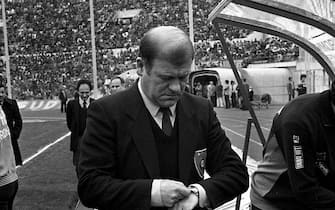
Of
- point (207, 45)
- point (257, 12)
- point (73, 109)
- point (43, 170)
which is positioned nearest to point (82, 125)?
point (73, 109)

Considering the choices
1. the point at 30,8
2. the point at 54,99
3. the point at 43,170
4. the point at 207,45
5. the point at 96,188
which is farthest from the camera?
the point at 54,99

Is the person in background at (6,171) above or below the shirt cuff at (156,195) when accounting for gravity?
below

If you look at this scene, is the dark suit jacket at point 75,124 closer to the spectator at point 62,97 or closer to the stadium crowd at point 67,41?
the stadium crowd at point 67,41

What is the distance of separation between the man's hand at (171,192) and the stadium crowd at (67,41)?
2004 centimetres

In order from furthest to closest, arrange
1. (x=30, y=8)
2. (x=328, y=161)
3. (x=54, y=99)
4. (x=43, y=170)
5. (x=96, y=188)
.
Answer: (x=54, y=99) → (x=30, y=8) → (x=43, y=170) → (x=328, y=161) → (x=96, y=188)

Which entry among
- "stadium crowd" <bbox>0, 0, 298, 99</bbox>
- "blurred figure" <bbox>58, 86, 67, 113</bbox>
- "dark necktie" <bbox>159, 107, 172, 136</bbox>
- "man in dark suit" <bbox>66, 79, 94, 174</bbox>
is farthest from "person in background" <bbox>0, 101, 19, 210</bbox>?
"blurred figure" <bbox>58, 86, 67, 113</bbox>

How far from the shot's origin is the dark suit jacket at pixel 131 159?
6.11 ft

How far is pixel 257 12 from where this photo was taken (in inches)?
167

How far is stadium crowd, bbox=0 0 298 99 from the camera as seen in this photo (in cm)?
2316

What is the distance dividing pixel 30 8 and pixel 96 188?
1004 inches

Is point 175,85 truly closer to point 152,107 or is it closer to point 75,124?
point 152,107

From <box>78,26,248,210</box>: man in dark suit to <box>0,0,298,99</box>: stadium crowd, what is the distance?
65.1ft

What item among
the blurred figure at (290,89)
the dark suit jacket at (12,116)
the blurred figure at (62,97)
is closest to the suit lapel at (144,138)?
the blurred figure at (290,89)

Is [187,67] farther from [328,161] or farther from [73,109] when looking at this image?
[73,109]
